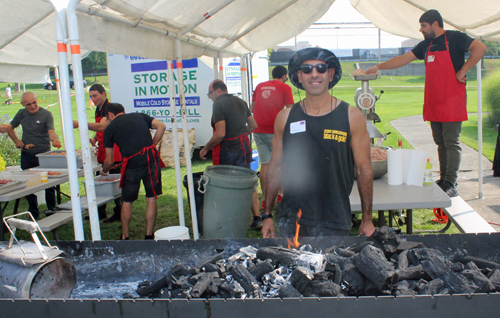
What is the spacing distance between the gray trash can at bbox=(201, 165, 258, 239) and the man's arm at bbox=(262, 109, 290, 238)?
5.99 feet

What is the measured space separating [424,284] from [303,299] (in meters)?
0.66

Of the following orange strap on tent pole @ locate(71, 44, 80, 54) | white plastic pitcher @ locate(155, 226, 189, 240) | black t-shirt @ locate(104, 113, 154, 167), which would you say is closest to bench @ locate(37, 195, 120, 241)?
black t-shirt @ locate(104, 113, 154, 167)

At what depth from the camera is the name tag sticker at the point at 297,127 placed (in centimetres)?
237

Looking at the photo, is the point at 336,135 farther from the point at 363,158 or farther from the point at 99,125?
the point at 99,125

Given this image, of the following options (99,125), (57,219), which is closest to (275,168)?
(57,219)

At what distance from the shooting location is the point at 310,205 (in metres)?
2.49

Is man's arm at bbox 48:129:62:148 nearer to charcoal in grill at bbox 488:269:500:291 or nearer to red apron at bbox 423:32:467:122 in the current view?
red apron at bbox 423:32:467:122

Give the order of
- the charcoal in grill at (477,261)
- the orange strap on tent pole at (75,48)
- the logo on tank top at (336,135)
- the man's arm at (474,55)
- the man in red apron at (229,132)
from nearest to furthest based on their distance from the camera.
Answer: the charcoal in grill at (477,261)
the logo on tank top at (336,135)
the orange strap on tent pole at (75,48)
the man's arm at (474,55)
the man in red apron at (229,132)

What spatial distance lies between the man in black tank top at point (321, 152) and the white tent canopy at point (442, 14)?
3.25m

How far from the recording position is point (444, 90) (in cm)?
413

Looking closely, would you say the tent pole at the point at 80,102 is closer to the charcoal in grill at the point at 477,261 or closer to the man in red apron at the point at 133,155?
the man in red apron at the point at 133,155

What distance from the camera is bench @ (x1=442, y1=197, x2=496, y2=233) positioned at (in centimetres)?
343

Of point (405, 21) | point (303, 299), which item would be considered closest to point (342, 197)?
point (303, 299)

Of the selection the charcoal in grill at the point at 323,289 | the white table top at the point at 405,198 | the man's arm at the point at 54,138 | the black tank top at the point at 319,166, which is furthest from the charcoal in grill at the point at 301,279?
the man's arm at the point at 54,138
